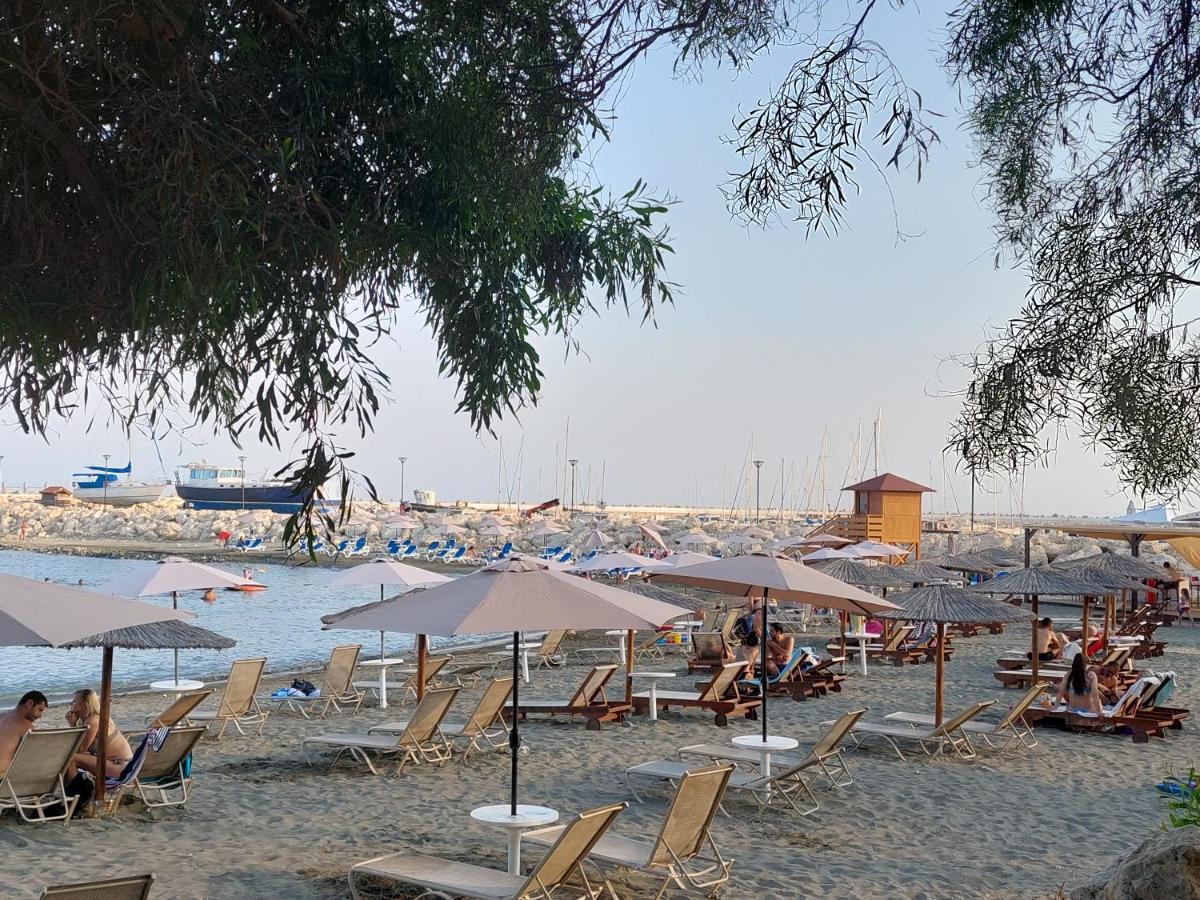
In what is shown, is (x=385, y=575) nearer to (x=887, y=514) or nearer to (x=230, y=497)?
(x=887, y=514)

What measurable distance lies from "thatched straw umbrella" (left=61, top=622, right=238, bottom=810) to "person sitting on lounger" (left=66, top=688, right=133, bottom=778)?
150mm

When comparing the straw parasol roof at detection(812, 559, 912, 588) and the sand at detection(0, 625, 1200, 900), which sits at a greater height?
the straw parasol roof at detection(812, 559, 912, 588)

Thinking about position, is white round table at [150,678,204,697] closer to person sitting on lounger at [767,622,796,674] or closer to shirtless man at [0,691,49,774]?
shirtless man at [0,691,49,774]

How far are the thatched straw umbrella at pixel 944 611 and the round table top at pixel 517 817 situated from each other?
222 inches

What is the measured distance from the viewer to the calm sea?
20984 millimetres

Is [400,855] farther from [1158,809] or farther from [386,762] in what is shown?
[1158,809]

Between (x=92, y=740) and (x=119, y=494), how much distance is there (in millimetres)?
111708

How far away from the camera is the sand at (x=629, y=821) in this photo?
718 centimetres

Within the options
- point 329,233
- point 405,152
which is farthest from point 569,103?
→ point 329,233

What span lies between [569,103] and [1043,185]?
209cm

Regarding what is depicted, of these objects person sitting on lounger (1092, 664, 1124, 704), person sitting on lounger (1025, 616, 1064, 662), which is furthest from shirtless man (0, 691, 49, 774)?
person sitting on lounger (1025, 616, 1064, 662)

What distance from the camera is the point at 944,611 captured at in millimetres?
11719

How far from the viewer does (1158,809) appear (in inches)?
374

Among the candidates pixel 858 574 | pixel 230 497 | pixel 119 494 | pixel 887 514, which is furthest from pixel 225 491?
pixel 858 574
